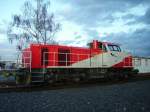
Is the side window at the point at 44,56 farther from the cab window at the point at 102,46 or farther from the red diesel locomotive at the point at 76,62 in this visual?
the cab window at the point at 102,46

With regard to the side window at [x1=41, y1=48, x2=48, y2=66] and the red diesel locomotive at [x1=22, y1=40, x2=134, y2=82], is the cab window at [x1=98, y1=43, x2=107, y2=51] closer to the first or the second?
the red diesel locomotive at [x1=22, y1=40, x2=134, y2=82]

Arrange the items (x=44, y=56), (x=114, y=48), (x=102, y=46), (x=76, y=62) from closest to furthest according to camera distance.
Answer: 1. (x=44, y=56)
2. (x=76, y=62)
3. (x=102, y=46)
4. (x=114, y=48)

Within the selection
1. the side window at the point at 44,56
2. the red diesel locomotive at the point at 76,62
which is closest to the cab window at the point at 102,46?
the red diesel locomotive at the point at 76,62

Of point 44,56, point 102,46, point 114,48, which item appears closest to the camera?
point 44,56

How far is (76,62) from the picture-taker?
1658 centimetres

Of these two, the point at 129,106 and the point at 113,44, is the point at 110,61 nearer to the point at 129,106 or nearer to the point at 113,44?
the point at 113,44

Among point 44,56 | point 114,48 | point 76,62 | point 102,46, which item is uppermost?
point 102,46

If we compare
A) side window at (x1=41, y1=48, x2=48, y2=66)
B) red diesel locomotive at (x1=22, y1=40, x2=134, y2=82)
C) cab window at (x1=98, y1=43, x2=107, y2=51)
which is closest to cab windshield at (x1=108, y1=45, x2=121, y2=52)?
red diesel locomotive at (x1=22, y1=40, x2=134, y2=82)

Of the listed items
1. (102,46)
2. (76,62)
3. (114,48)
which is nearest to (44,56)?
(76,62)

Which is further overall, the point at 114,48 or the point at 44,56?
the point at 114,48

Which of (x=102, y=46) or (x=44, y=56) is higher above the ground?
(x=102, y=46)

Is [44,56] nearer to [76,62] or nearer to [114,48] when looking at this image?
[76,62]

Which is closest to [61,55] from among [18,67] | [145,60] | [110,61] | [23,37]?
[18,67]

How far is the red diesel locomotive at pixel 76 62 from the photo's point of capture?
49.7 feet
